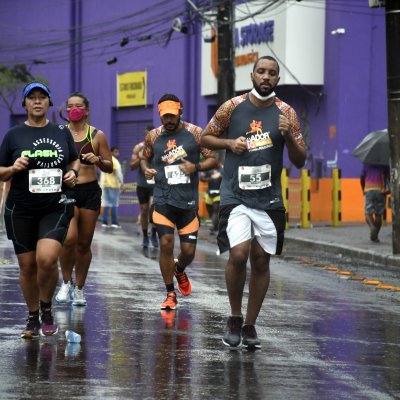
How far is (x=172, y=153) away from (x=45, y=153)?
2.81 m

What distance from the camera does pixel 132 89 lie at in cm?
4141

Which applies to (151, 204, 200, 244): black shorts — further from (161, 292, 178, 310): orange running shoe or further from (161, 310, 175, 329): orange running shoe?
(161, 310, 175, 329): orange running shoe

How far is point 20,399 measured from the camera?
262 inches

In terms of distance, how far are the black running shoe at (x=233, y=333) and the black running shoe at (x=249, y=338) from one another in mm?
42

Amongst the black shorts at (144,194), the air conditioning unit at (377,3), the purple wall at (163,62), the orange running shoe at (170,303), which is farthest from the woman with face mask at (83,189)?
the purple wall at (163,62)

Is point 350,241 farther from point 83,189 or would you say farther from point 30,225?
point 30,225

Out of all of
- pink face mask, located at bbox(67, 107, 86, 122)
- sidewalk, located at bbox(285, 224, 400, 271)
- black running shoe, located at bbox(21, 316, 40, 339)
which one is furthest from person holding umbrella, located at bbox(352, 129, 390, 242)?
black running shoe, located at bbox(21, 316, 40, 339)

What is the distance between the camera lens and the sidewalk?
18.8 metres

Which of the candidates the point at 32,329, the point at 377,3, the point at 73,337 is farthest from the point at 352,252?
the point at 73,337

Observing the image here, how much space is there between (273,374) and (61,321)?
116 inches

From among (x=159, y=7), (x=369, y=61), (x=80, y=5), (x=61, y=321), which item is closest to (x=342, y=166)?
(x=369, y=61)

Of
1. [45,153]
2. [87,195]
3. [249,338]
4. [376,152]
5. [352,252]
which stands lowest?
[352,252]

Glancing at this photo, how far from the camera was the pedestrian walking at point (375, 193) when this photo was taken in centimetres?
2130

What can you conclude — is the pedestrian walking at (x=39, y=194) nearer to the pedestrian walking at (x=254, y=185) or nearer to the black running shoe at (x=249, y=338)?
the pedestrian walking at (x=254, y=185)
